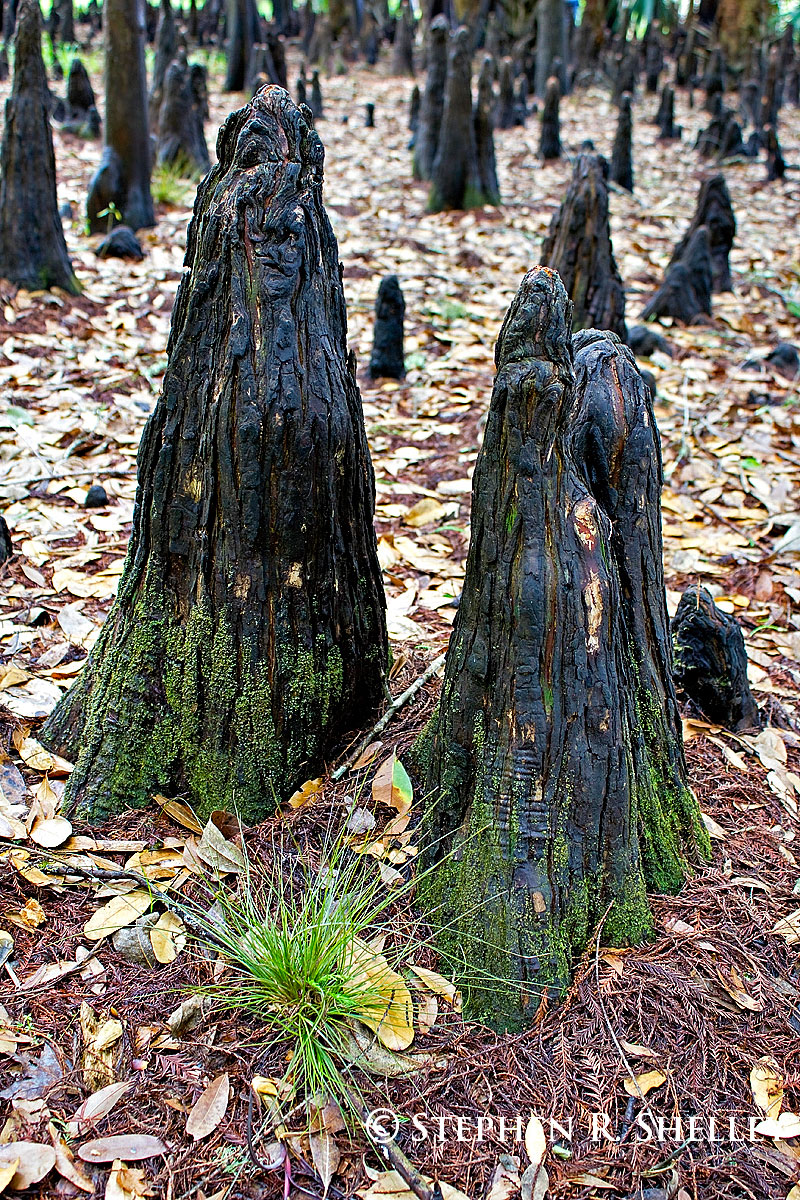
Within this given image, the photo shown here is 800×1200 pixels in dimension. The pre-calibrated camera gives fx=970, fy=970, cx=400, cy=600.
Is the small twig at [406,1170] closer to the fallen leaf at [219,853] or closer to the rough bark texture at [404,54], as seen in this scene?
the fallen leaf at [219,853]

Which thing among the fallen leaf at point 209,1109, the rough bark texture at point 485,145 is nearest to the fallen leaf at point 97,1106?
the fallen leaf at point 209,1109

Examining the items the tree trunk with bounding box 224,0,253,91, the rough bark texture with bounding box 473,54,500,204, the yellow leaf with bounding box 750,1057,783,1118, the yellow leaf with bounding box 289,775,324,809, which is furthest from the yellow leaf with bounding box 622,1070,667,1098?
the tree trunk with bounding box 224,0,253,91

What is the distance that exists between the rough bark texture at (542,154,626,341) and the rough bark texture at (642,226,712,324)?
180cm

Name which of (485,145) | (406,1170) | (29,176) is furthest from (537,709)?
(485,145)

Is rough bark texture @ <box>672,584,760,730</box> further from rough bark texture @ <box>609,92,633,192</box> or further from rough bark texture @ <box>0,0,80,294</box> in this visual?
rough bark texture @ <box>609,92,633,192</box>

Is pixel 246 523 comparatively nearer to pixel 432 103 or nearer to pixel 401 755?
pixel 401 755

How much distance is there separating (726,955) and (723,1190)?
0.49m

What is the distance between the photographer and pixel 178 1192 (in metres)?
1.64

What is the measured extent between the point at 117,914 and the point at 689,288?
→ 6.43 m

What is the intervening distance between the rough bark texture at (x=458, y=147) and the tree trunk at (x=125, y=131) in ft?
8.80

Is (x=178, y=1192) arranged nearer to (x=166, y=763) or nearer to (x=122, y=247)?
(x=166, y=763)

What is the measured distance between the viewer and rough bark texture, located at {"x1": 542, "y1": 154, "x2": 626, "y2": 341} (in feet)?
17.4

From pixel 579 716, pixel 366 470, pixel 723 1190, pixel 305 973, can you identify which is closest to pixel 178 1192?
pixel 305 973

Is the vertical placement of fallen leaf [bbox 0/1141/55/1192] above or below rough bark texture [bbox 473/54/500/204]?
below
